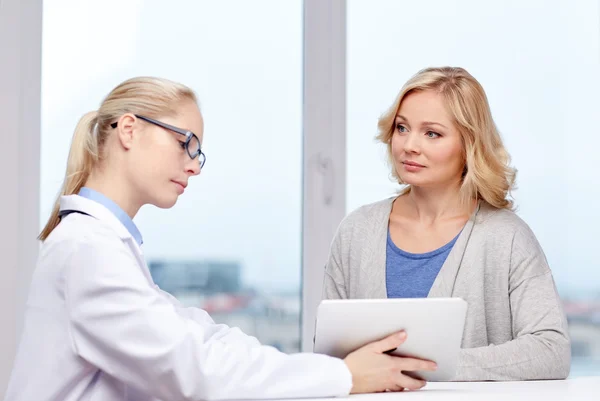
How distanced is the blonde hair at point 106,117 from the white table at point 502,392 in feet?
2.18

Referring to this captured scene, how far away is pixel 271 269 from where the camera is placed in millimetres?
3062

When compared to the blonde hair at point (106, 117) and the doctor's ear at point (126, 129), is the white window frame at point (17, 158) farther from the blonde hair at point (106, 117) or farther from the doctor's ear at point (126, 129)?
the doctor's ear at point (126, 129)

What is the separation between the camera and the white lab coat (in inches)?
50.6

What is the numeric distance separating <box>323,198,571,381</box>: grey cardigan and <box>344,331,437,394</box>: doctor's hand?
0.37m

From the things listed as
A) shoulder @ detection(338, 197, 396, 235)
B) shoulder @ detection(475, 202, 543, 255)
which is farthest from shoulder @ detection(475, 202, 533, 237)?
shoulder @ detection(338, 197, 396, 235)

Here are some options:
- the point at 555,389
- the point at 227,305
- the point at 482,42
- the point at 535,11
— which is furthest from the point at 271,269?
the point at 555,389

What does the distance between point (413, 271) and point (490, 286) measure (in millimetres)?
205

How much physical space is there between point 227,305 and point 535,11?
5.36ft

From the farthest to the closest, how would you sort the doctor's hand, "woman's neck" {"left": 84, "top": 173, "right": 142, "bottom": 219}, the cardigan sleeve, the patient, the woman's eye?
the woman's eye
the patient
the cardigan sleeve
"woman's neck" {"left": 84, "top": 173, "right": 142, "bottom": 219}
the doctor's hand

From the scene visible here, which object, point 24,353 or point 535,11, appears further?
point 535,11

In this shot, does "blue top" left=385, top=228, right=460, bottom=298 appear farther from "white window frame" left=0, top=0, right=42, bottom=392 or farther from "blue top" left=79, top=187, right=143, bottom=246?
"white window frame" left=0, top=0, right=42, bottom=392

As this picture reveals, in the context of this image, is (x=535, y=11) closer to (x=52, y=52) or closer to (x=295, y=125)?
Result: (x=295, y=125)

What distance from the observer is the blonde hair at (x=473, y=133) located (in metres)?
2.13

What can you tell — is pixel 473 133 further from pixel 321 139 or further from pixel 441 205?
pixel 321 139
